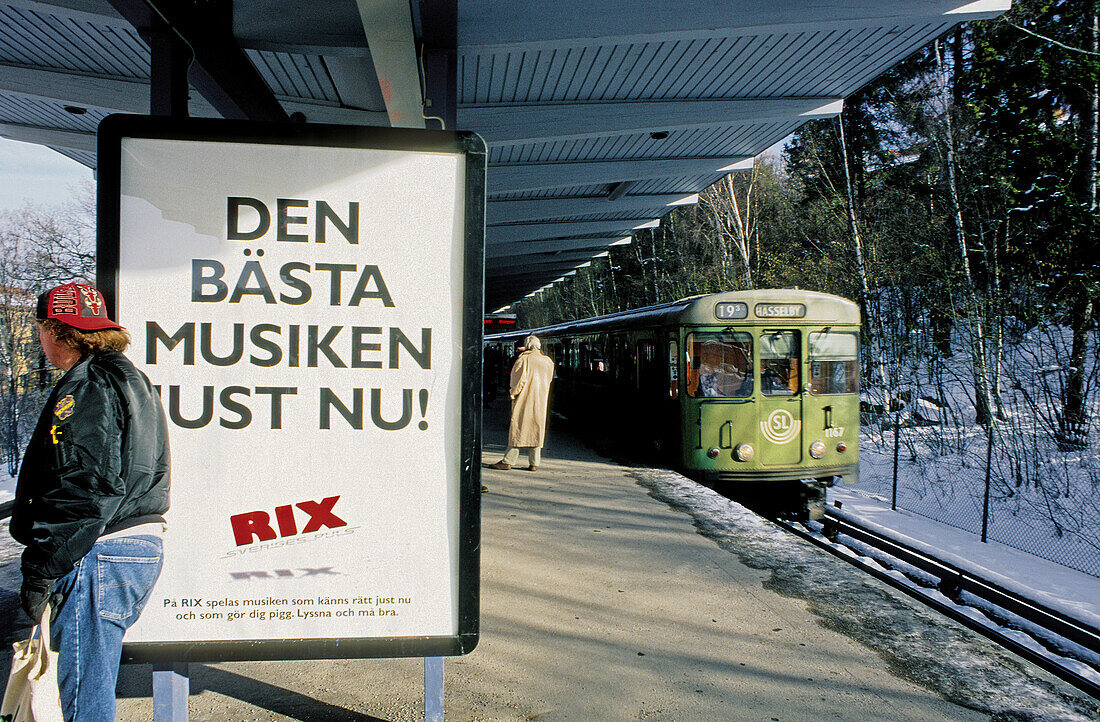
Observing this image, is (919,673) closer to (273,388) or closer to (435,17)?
(273,388)

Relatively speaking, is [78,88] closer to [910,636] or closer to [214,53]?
[214,53]

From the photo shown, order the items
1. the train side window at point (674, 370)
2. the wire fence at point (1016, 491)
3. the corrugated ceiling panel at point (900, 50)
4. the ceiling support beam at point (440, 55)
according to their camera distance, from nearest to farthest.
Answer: the ceiling support beam at point (440, 55) < the corrugated ceiling panel at point (900, 50) < the wire fence at point (1016, 491) < the train side window at point (674, 370)

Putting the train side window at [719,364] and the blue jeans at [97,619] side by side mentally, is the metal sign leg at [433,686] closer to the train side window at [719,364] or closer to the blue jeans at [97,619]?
the blue jeans at [97,619]

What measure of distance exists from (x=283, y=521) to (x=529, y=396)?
711cm

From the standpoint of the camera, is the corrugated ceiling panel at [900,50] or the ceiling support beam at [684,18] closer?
the ceiling support beam at [684,18]

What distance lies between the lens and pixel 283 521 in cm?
270

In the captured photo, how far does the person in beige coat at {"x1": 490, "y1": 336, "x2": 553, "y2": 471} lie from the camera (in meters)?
9.73

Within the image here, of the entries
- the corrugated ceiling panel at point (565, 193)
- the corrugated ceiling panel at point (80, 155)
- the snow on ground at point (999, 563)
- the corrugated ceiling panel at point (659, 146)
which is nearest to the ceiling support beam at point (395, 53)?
the corrugated ceiling panel at point (659, 146)

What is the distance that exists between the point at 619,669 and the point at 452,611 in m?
1.59

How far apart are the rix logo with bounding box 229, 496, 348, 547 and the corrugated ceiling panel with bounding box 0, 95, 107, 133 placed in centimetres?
783

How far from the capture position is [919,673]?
13.1 feet

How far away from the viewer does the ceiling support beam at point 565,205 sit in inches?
601

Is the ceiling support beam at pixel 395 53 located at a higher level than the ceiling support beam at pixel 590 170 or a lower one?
lower

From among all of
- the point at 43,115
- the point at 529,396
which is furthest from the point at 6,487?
the point at 529,396
